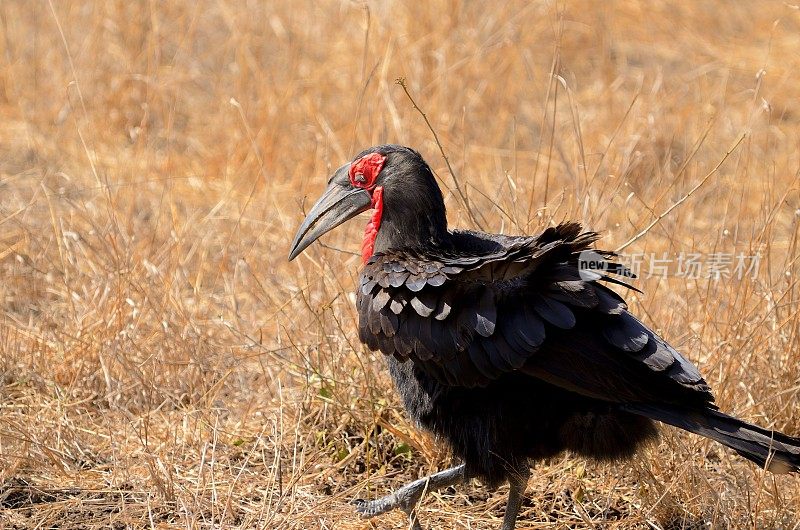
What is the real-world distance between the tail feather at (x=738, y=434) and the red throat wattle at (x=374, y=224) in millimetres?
1011

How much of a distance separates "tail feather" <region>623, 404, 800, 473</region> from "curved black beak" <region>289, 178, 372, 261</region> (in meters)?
1.13

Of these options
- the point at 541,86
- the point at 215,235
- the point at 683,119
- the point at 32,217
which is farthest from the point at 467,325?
the point at 541,86

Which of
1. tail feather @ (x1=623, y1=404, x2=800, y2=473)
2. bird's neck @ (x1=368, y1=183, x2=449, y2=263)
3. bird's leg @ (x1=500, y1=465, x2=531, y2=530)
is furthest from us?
bird's neck @ (x1=368, y1=183, x2=449, y2=263)

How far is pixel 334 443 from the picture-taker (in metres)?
3.87

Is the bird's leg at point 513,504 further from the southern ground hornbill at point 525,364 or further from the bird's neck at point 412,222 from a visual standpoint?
the bird's neck at point 412,222

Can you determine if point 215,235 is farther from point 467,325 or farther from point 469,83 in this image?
point 467,325

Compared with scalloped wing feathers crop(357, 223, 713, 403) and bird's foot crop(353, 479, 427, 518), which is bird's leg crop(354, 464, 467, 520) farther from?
scalloped wing feathers crop(357, 223, 713, 403)

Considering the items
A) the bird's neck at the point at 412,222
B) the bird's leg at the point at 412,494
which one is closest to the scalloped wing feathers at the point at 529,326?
the bird's neck at the point at 412,222

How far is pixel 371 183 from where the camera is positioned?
11.7ft

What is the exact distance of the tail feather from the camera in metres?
2.93

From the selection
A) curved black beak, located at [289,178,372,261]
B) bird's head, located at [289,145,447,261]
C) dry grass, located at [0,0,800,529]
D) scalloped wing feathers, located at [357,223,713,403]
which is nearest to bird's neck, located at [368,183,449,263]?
bird's head, located at [289,145,447,261]

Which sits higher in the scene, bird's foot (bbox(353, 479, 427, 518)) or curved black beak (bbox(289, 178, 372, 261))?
curved black beak (bbox(289, 178, 372, 261))

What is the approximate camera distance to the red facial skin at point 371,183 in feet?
11.6

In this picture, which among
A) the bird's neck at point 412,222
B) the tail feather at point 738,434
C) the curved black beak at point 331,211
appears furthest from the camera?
the curved black beak at point 331,211
